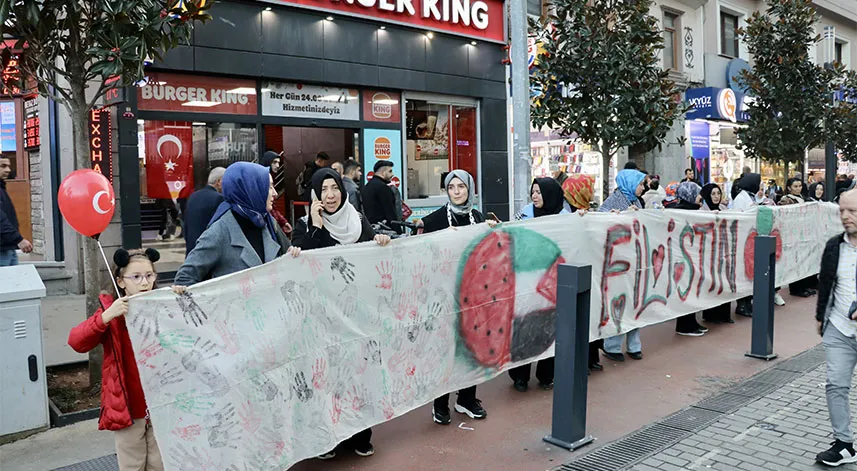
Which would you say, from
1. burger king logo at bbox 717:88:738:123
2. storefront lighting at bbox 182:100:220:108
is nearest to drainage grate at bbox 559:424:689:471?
storefront lighting at bbox 182:100:220:108

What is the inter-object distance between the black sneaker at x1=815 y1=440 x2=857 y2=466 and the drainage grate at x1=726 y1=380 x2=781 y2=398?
142 cm

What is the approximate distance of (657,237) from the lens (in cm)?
733

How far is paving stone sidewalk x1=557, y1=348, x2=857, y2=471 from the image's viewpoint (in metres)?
4.59

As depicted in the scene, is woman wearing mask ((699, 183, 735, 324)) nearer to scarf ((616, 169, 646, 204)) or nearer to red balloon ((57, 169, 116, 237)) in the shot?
scarf ((616, 169, 646, 204))

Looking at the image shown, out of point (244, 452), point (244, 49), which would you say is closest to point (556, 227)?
point (244, 452)

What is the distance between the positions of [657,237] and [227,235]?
4.63 m

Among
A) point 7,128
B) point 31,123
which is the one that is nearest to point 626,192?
point 31,123

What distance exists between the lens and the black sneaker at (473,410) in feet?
18.0

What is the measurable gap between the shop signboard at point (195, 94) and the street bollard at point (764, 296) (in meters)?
7.68

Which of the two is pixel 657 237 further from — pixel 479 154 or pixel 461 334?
pixel 479 154

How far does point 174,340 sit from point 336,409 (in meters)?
1.18

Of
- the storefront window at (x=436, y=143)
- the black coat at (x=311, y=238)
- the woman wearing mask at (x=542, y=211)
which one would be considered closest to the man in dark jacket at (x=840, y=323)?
the woman wearing mask at (x=542, y=211)

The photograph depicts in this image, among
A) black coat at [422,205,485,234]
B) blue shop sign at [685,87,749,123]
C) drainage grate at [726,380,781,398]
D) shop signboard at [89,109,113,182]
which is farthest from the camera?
blue shop sign at [685,87,749,123]

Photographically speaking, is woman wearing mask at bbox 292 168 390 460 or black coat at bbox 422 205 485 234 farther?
black coat at bbox 422 205 485 234
